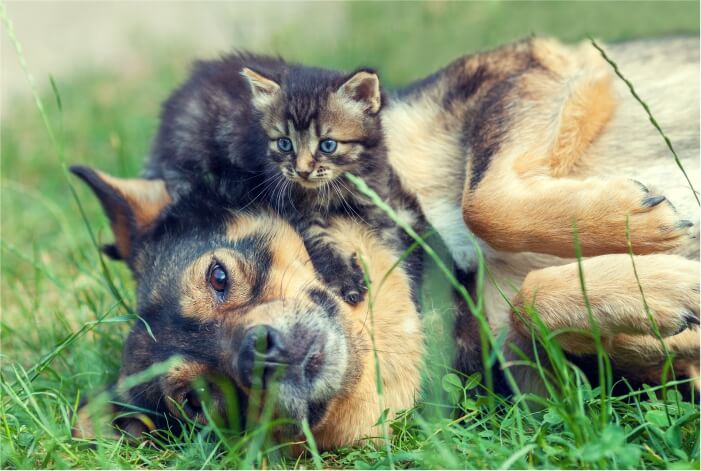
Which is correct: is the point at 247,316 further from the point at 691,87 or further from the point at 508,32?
the point at 508,32

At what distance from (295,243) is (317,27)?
6.66 metres

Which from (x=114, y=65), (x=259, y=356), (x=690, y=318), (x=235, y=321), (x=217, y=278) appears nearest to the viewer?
(x=259, y=356)

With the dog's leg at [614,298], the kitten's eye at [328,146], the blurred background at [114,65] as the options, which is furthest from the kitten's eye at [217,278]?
the dog's leg at [614,298]

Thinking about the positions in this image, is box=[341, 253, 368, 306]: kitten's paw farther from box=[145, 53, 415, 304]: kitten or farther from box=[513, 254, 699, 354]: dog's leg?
box=[513, 254, 699, 354]: dog's leg

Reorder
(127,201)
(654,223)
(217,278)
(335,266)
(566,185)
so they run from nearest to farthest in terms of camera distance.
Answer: (654,223), (217,278), (566,185), (335,266), (127,201)

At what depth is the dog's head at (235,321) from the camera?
3.46 meters

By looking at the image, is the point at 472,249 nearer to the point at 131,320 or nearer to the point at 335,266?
the point at 335,266

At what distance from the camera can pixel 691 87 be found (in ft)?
15.8

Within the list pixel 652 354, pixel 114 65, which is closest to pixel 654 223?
pixel 652 354

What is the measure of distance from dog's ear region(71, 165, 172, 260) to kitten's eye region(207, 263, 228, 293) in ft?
2.08

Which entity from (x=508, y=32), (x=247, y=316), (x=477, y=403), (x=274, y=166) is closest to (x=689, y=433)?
(x=477, y=403)

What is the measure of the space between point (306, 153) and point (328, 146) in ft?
0.48

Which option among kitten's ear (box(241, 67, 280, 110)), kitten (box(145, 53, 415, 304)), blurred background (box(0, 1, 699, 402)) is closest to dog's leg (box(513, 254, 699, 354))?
kitten (box(145, 53, 415, 304))

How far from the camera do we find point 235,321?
11.7 ft
